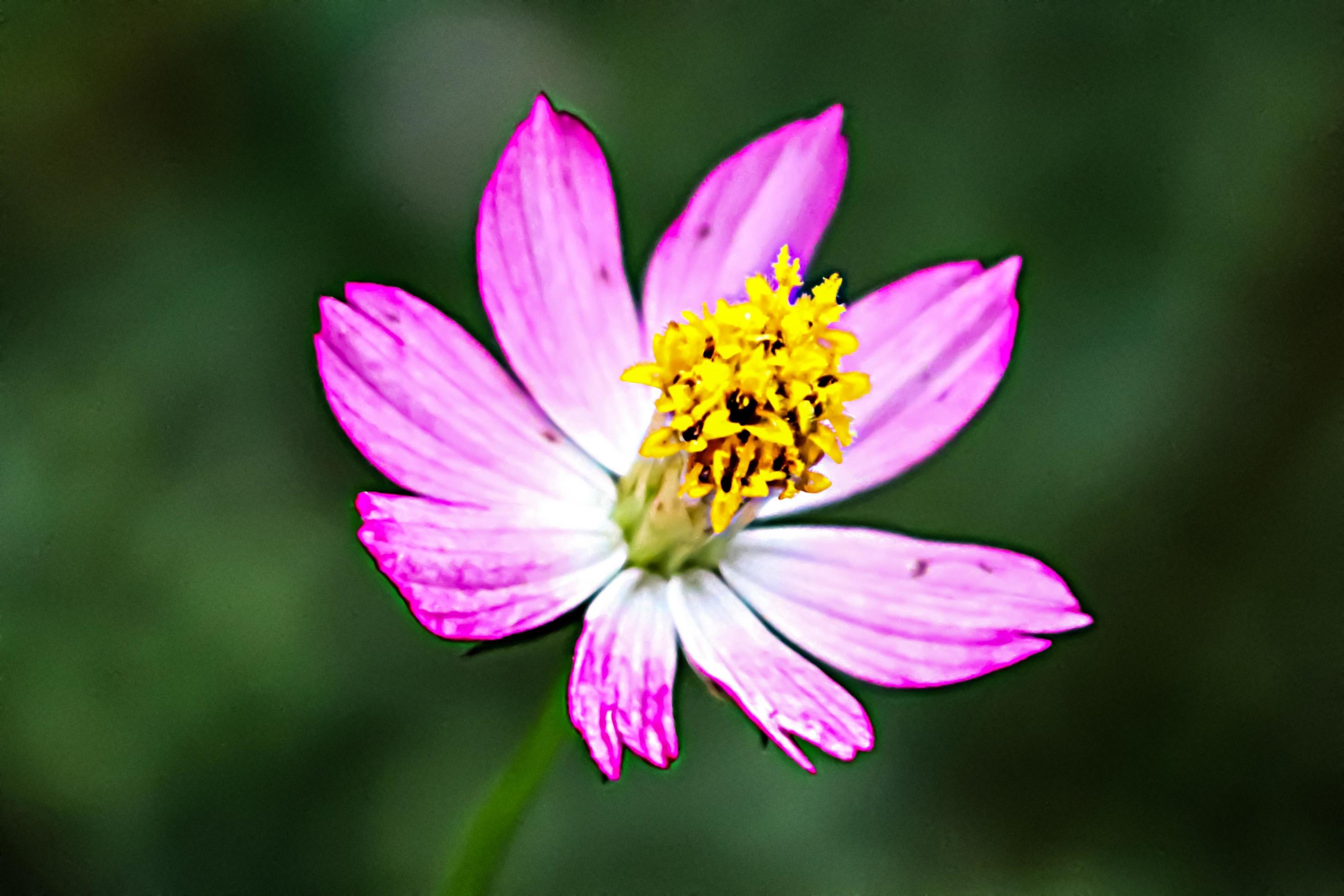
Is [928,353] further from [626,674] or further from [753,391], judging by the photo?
[626,674]

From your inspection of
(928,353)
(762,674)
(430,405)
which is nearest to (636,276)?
(928,353)

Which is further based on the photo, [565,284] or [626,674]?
[565,284]

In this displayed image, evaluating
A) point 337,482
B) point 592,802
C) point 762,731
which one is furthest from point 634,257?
point 762,731

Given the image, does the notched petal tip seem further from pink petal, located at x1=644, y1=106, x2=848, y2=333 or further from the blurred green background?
the blurred green background

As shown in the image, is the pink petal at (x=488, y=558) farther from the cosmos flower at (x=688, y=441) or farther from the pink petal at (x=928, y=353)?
the pink petal at (x=928, y=353)

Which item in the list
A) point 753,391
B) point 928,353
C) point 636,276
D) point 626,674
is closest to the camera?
point 626,674
